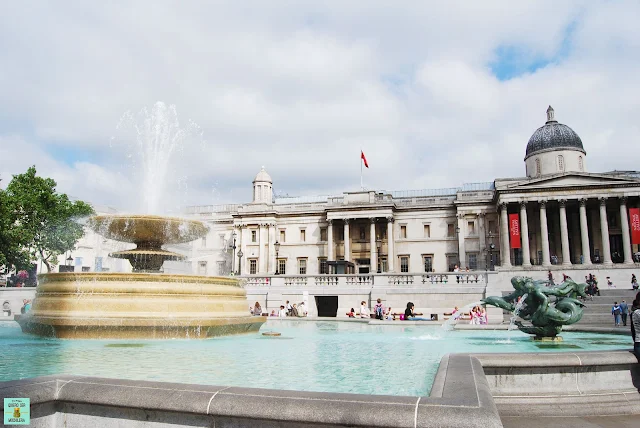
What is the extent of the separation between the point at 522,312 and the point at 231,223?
5407 cm

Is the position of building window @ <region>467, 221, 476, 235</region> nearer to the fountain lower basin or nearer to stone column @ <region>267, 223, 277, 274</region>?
stone column @ <region>267, 223, 277, 274</region>

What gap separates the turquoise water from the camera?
5719 millimetres

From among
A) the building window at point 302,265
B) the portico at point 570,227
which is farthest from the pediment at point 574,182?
the building window at point 302,265

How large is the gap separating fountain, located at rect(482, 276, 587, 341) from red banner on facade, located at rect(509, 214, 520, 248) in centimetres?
4026

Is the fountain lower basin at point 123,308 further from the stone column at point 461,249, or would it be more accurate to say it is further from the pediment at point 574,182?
the stone column at point 461,249

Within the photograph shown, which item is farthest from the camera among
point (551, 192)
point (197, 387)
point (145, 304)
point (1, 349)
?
point (551, 192)

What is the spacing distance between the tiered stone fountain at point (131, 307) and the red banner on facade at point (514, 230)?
1661 inches

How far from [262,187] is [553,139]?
33.6 metres

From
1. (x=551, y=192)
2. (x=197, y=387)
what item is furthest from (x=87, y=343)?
(x=551, y=192)

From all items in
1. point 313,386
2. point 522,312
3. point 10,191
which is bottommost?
point 313,386

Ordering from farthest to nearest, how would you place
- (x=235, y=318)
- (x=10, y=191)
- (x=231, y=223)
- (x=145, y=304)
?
(x=231, y=223)
(x=10, y=191)
(x=235, y=318)
(x=145, y=304)

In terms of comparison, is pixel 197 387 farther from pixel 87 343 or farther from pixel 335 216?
pixel 335 216

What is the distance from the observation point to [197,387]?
4.05m
